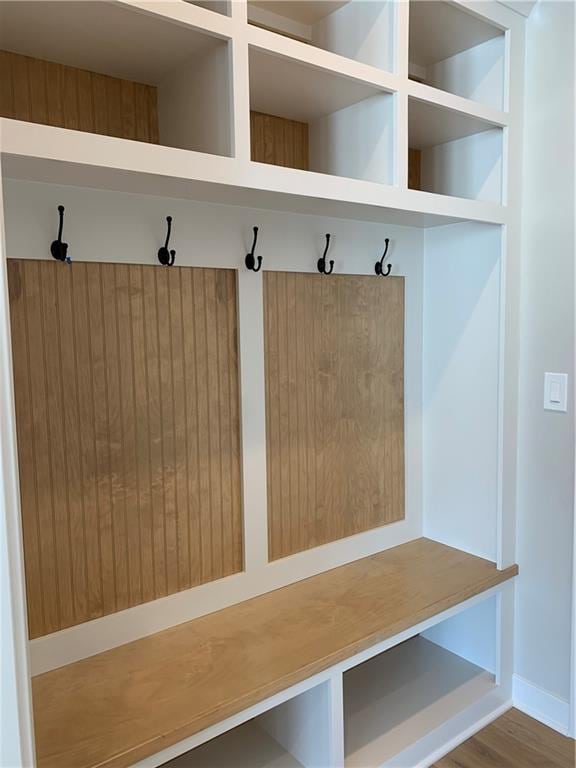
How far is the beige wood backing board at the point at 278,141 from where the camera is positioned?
174cm

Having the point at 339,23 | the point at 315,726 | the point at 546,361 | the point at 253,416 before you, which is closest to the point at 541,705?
the point at 315,726

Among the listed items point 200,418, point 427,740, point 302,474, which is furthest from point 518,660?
point 200,418

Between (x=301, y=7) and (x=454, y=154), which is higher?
(x=301, y=7)

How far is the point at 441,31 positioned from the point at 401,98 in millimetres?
456

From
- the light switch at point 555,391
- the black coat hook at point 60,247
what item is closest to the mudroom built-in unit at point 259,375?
the black coat hook at point 60,247

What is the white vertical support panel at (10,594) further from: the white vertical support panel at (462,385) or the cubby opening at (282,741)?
the white vertical support panel at (462,385)

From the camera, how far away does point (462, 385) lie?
82.4 inches

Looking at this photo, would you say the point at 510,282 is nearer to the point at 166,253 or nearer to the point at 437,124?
the point at 437,124

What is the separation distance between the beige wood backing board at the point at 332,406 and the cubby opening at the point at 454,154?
0.37m

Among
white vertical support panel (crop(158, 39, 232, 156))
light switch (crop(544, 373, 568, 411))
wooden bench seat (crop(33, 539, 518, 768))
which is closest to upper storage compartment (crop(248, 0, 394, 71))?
white vertical support panel (crop(158, 39, 232, 156))

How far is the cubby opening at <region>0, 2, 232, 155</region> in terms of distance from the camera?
1.21 metres

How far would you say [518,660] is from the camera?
6.78 feet

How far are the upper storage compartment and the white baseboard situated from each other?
1.97 metres

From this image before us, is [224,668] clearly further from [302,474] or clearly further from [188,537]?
[302,474]
